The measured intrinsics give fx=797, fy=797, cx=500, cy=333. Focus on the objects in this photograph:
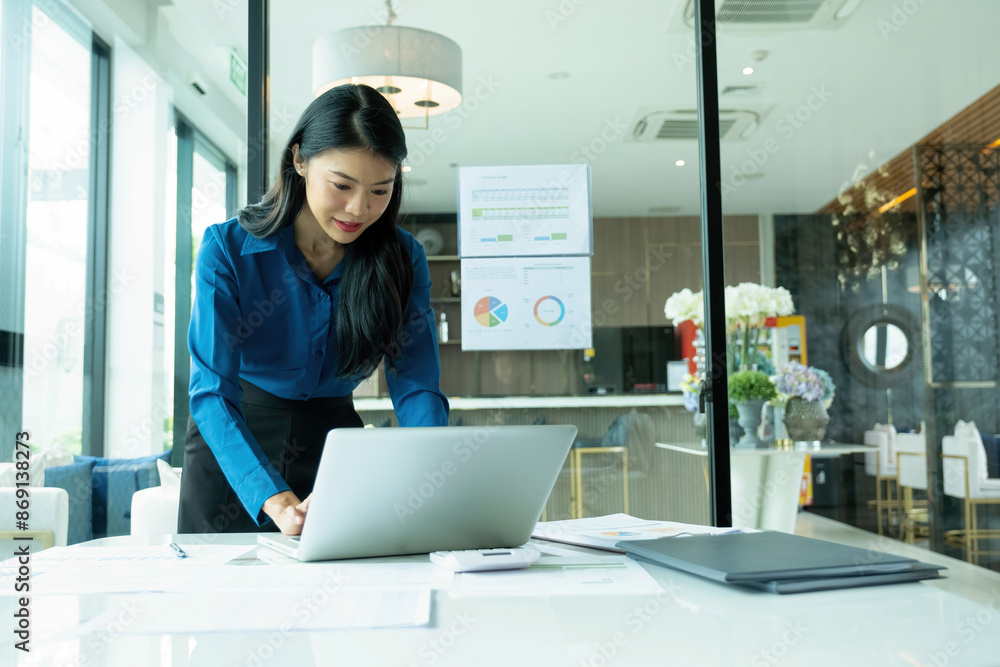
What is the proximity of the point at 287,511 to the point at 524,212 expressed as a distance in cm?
162

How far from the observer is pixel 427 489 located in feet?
3.01

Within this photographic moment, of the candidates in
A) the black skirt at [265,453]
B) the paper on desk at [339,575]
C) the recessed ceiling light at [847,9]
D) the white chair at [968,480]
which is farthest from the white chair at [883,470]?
the paper on desk at [339,575]

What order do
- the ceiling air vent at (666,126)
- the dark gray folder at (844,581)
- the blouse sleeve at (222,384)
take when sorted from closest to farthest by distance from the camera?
the dark gray folder at (844,581)
the blouse sleeve at (222,384)
the ceiling air vent at (666,126)

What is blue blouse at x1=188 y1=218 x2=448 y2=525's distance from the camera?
4.49 feet

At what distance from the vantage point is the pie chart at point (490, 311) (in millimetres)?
2551

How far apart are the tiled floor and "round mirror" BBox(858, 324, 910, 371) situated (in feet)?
2.41

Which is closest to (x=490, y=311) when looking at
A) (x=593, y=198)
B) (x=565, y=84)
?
(x=593, y=198)

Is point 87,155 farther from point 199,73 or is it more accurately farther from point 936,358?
point 936,358

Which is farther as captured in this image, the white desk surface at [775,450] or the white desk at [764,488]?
the white desk at [764,488]

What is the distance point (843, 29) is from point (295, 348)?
2.51 metres

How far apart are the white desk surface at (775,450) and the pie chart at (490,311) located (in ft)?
2.24

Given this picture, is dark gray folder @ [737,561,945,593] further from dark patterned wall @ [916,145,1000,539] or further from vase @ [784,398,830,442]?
dark patterned wall @ [916,145,1000,539]

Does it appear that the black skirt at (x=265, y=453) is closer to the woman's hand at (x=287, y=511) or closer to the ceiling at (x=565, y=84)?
the woman's hand at (x=287, y=511)

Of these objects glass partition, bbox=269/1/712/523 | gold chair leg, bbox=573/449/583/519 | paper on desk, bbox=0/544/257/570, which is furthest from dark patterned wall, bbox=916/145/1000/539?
paper on desk, bbox=0/544/257/570
